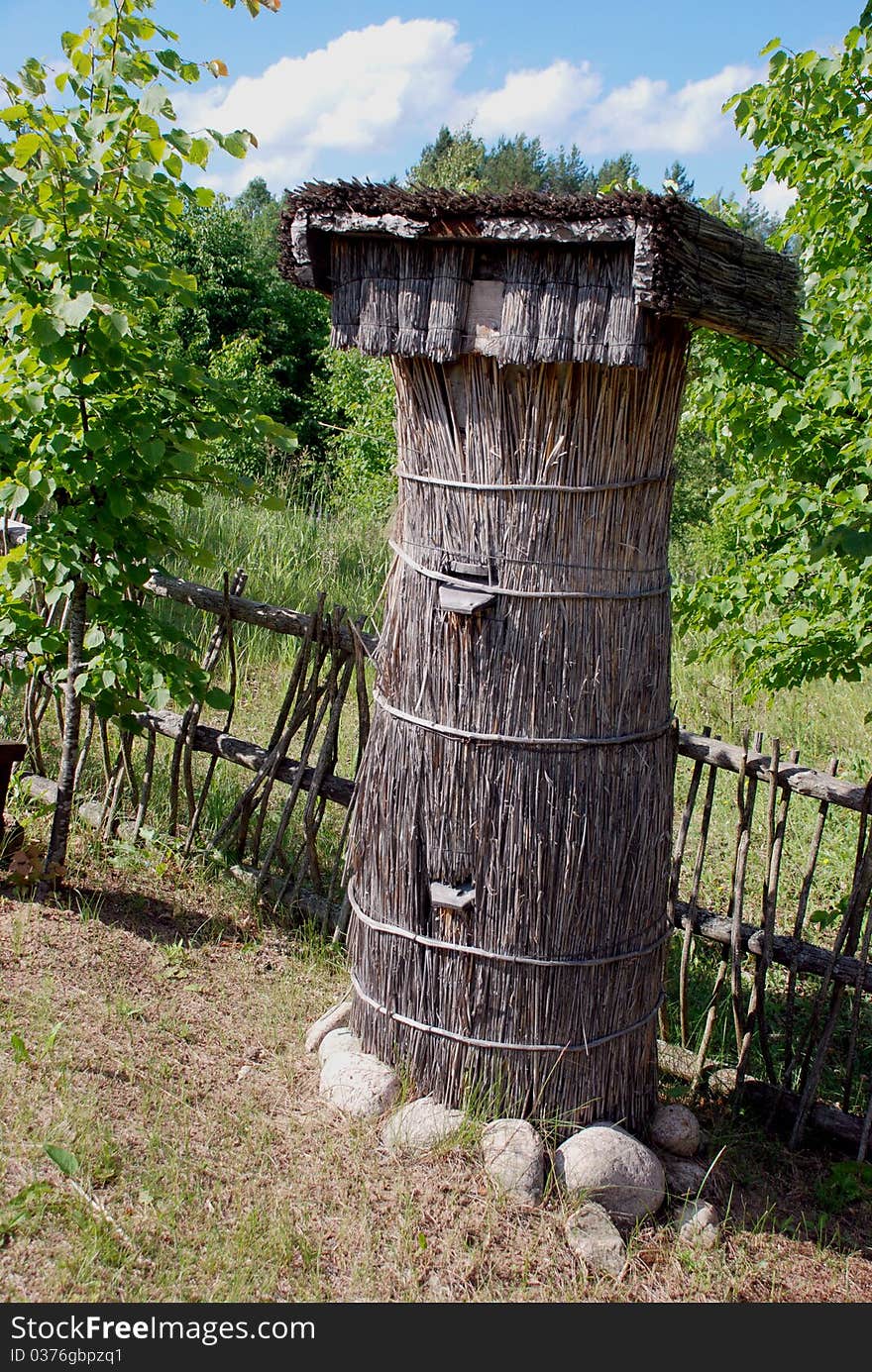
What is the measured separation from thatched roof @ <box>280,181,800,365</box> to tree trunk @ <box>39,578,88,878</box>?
5.52 ft

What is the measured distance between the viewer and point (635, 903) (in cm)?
309

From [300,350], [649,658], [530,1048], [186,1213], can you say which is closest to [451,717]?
[649,658]

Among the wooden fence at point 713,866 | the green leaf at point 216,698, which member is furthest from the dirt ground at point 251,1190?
the green leaf at point 216,698

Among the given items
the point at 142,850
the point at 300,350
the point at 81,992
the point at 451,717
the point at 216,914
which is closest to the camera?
the point at 451,717

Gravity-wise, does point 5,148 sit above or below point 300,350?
below

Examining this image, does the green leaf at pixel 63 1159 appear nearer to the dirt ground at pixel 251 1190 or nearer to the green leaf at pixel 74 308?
the dirt ground at pixel 251 1190

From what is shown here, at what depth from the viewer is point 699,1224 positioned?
2.95 meters

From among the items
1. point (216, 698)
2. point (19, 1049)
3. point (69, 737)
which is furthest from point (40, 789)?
point (19, 1049)

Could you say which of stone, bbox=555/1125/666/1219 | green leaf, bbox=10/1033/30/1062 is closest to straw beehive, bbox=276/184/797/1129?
stone, bbox=555/1125/666/1219

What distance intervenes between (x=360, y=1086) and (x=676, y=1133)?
0.97m

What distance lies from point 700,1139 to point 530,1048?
75 centimetres

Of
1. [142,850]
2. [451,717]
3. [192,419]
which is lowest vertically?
[142,850]

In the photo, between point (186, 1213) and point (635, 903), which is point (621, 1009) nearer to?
point (635, 903)

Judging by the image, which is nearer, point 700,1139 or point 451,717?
point 451,717
